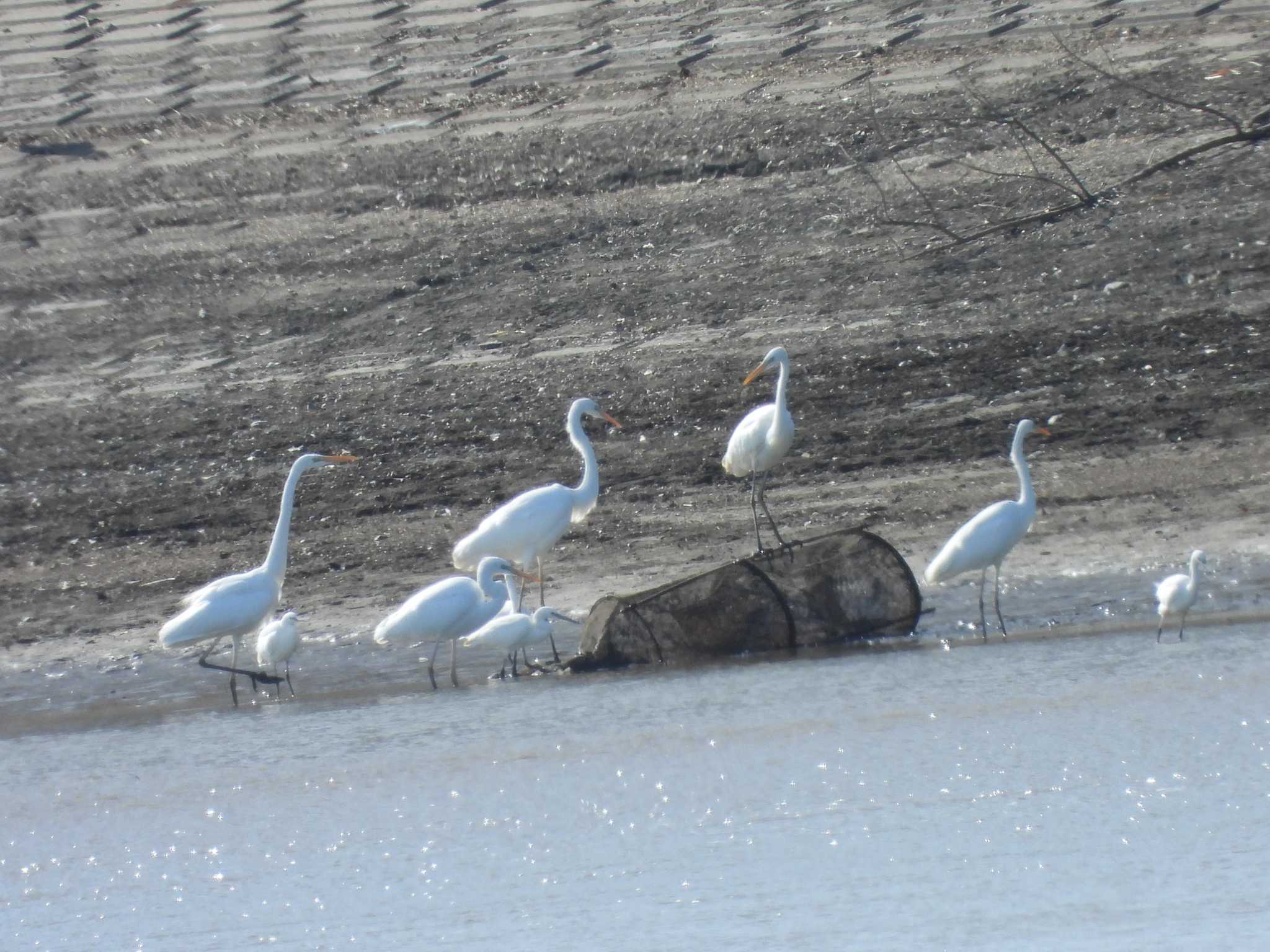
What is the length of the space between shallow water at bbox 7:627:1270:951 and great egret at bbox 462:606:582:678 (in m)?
0.51

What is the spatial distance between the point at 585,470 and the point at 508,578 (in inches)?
32.7

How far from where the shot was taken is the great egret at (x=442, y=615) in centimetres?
973

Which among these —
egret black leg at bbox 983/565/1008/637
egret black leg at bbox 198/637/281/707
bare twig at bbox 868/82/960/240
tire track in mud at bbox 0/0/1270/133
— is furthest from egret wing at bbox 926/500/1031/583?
tire track in mud at bbox 0/0/1270/133

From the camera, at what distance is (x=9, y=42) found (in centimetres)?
2036

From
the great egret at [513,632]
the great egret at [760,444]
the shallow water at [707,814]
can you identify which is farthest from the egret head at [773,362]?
the shallow water at [707,814]

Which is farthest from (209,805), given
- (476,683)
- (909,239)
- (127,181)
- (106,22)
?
(106,22)

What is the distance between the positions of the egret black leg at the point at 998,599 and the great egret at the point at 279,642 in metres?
3.47

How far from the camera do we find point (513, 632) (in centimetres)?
947

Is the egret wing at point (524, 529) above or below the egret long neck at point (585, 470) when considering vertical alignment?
below

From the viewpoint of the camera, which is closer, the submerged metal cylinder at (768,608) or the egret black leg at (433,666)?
the submerged metal cylinder at (768,608)

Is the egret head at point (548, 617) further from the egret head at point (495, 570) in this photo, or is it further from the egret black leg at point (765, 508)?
the egret black leg at point (765, 508)

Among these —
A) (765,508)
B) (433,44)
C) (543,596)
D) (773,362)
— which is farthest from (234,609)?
(433,44)

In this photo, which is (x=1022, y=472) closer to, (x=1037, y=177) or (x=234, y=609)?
(x=1037, y=177)

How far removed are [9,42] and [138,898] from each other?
15971 millimetres
